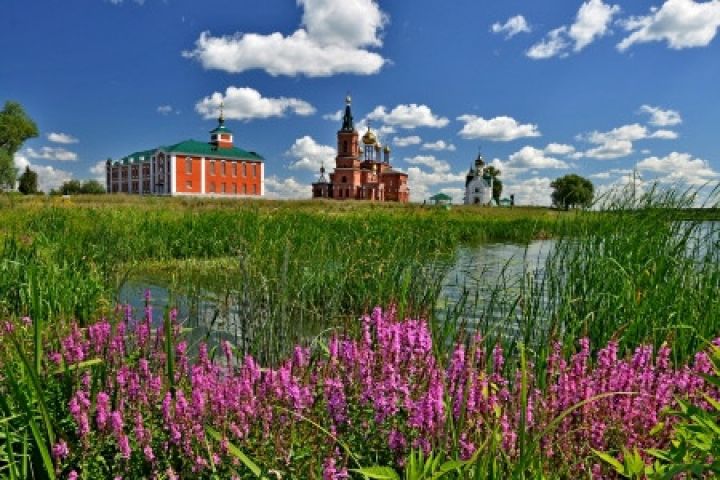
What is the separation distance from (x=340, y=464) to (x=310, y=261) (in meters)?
4.95

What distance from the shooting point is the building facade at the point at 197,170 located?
6919 centimetres

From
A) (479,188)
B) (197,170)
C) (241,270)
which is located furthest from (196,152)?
(241,270)

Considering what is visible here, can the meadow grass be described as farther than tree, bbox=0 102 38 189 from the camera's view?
No

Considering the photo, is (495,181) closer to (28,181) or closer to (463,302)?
(28,181)

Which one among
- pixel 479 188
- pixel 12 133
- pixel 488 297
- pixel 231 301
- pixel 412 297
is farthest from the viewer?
pixel 479 188

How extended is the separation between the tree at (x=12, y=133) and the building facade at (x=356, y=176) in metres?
43.2

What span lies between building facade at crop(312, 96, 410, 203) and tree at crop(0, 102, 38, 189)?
4321cm

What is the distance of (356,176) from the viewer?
88562 mm

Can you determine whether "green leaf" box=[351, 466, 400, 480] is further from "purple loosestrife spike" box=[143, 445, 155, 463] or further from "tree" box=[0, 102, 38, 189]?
"tree" box=[0, 102, 38, 189]

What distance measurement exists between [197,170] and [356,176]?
27375mm

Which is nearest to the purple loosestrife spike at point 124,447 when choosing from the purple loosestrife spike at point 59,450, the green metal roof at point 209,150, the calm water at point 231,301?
the purple loosestrife spike at point 59,450

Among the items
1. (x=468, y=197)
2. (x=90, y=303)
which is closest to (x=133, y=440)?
(x=90, y=303)

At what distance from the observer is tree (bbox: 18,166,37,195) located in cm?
7938

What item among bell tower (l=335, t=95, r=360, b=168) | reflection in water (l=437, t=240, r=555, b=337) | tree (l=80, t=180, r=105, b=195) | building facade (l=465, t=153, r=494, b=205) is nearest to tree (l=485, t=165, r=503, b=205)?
building facade (l=465, t=153, r=494, b=205)
